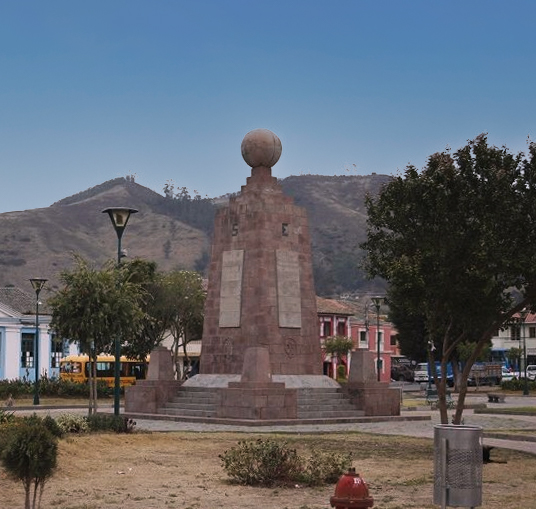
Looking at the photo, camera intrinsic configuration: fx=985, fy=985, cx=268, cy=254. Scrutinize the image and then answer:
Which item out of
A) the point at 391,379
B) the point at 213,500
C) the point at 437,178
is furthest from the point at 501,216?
the point at 391,379

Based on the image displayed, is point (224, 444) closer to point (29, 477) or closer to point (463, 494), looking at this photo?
point (29, 477)

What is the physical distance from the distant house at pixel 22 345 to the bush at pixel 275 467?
56917 millimetres

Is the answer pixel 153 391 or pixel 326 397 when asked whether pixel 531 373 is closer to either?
pixel 326 397

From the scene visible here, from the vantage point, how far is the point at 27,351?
76062 mm

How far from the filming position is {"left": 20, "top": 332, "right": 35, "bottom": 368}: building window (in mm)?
75375

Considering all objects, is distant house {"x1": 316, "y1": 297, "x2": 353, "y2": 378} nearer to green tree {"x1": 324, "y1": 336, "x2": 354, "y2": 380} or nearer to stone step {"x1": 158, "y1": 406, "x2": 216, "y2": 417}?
green tree {"x1": 324, "y1": 336, "x2": 354, "y2": 380}

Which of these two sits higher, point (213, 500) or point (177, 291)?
point (177, 291)

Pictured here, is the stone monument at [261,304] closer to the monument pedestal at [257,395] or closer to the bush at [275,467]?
the monument pedestal at [257,395]

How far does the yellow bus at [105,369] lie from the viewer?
63.7 meters

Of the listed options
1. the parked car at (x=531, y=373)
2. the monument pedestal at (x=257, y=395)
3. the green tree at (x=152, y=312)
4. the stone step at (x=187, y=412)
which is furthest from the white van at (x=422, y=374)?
the monument pedestal at (x=257, y=395)

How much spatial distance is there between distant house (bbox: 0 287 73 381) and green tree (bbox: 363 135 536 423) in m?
52.3

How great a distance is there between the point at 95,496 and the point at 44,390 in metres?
42.2

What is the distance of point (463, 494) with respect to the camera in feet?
37.1

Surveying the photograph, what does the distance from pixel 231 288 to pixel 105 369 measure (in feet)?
96.6
